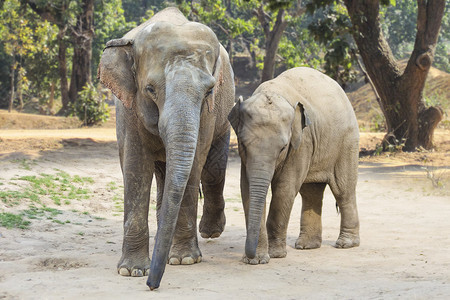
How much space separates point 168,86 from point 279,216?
2.03 meters

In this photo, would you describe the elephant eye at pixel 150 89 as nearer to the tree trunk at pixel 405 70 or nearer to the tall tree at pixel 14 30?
the tree trunk at pixel 405 70

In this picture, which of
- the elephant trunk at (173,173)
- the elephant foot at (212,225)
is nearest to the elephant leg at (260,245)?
the elephant trunk at (173,173)

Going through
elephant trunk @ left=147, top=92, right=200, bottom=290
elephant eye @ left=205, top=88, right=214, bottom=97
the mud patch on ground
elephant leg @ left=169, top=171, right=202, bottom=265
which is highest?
elephant eye @ left=205, top=88, right=214, bottom=97

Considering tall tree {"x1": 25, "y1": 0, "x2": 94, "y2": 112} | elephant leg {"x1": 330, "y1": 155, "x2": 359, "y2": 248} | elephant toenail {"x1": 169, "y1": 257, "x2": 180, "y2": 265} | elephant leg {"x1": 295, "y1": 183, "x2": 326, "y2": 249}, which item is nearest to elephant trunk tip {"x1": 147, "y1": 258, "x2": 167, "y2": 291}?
elephant toenail {"x1": 169, "y1": 257, "x2": 180, "y2": 265}

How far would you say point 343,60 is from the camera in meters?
17.5

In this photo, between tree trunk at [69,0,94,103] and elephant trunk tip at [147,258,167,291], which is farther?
tree trunk at [69,0,94,103]

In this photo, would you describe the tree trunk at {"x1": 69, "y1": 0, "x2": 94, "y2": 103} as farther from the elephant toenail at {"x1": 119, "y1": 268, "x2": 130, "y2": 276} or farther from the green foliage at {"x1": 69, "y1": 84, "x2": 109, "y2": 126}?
the elephant toenail at {"x1": 119, "y1": 268, "x2": 130, "y2": 276}

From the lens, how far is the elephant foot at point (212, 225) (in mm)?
8250

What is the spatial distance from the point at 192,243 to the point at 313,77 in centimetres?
244

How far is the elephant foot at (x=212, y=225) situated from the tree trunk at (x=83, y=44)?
15180 millimetres

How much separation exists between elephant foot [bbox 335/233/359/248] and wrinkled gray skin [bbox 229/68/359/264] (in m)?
0.01

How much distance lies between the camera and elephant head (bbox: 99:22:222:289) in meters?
5.37

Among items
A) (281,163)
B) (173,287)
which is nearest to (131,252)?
(173,287)

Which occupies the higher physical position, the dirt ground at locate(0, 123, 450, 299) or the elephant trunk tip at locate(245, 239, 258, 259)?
the elephant trunk tip at locate(245, 239, 258, 259)
